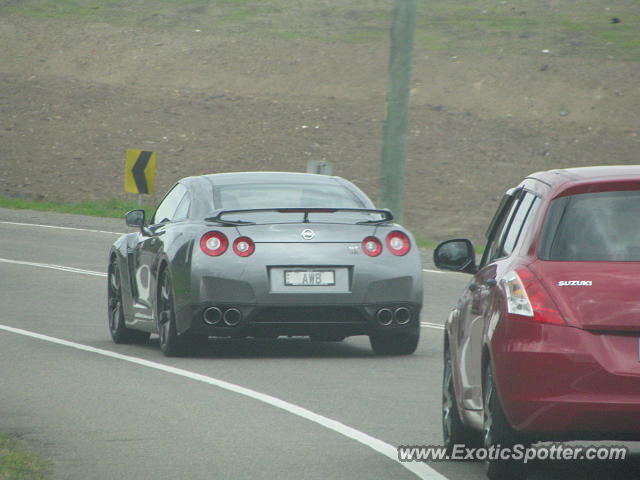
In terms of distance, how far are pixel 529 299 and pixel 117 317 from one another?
8.03 meters

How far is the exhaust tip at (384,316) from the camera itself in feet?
41.6

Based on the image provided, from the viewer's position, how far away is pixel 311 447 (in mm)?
8609

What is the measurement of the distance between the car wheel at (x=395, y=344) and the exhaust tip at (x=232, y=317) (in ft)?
4.09

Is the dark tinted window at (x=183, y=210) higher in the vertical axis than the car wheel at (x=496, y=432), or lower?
higher

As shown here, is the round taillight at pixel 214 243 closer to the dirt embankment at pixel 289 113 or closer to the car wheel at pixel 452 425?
the car wheel at pixel 452 425

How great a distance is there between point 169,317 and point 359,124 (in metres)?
30.2

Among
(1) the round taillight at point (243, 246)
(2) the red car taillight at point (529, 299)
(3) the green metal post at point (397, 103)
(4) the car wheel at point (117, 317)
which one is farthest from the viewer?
(3) the green metal post at point (397, 103)

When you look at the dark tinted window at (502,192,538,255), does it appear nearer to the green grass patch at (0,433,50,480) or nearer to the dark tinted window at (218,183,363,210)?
the green grass patch at (0,433,50,480)

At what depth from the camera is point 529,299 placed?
6.88m

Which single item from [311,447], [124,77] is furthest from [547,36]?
[311,447]

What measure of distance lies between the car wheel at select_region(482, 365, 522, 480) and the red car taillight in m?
0.35

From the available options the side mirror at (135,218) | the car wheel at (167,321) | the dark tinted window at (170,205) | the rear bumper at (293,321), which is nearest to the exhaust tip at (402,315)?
the rear bumper at (293,321)

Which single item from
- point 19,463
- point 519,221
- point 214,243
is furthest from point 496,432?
point 214,243

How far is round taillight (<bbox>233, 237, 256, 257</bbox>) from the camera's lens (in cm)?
1245
